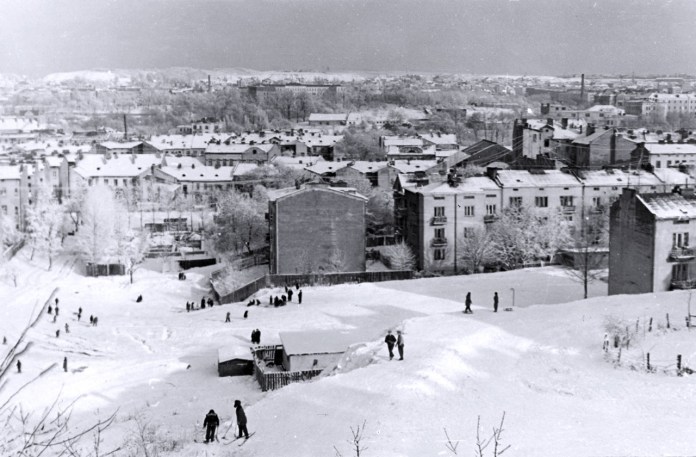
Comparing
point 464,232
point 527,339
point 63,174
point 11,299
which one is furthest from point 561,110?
point 527,339

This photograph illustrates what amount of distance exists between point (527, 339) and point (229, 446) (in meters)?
8.26

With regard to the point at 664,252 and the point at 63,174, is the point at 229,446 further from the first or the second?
the point at 63,174

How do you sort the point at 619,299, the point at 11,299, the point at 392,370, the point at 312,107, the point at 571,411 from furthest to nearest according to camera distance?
the point at 312,107 → the point at 11,299 → the point at 619,299 → the point at 392,370 → the point at 571,411

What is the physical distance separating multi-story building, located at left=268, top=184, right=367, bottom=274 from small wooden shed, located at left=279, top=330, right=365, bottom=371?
49.4ft

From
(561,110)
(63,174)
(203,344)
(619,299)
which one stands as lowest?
(203,344)

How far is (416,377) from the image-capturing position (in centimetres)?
1454

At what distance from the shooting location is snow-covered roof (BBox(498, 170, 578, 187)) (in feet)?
128

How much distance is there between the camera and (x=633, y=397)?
557 inches

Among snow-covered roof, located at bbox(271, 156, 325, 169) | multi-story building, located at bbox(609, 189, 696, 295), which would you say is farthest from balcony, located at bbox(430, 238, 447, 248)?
snow-covered roof, located at bbox(271, 156, 325, 169)

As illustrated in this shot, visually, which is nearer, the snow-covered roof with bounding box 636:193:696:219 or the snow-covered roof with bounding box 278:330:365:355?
the snow-covered roof with bounding box 278:330:365:355

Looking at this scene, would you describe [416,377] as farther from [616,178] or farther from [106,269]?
[106,269]

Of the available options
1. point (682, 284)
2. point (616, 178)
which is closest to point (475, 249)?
point (616, 178)

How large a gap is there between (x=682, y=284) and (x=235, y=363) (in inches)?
568

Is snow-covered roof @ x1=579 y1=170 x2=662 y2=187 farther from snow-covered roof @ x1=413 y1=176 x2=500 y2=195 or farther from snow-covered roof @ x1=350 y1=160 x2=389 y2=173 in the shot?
snow-covered roof @ x1=350 y1=160 x2=389 y2=173
